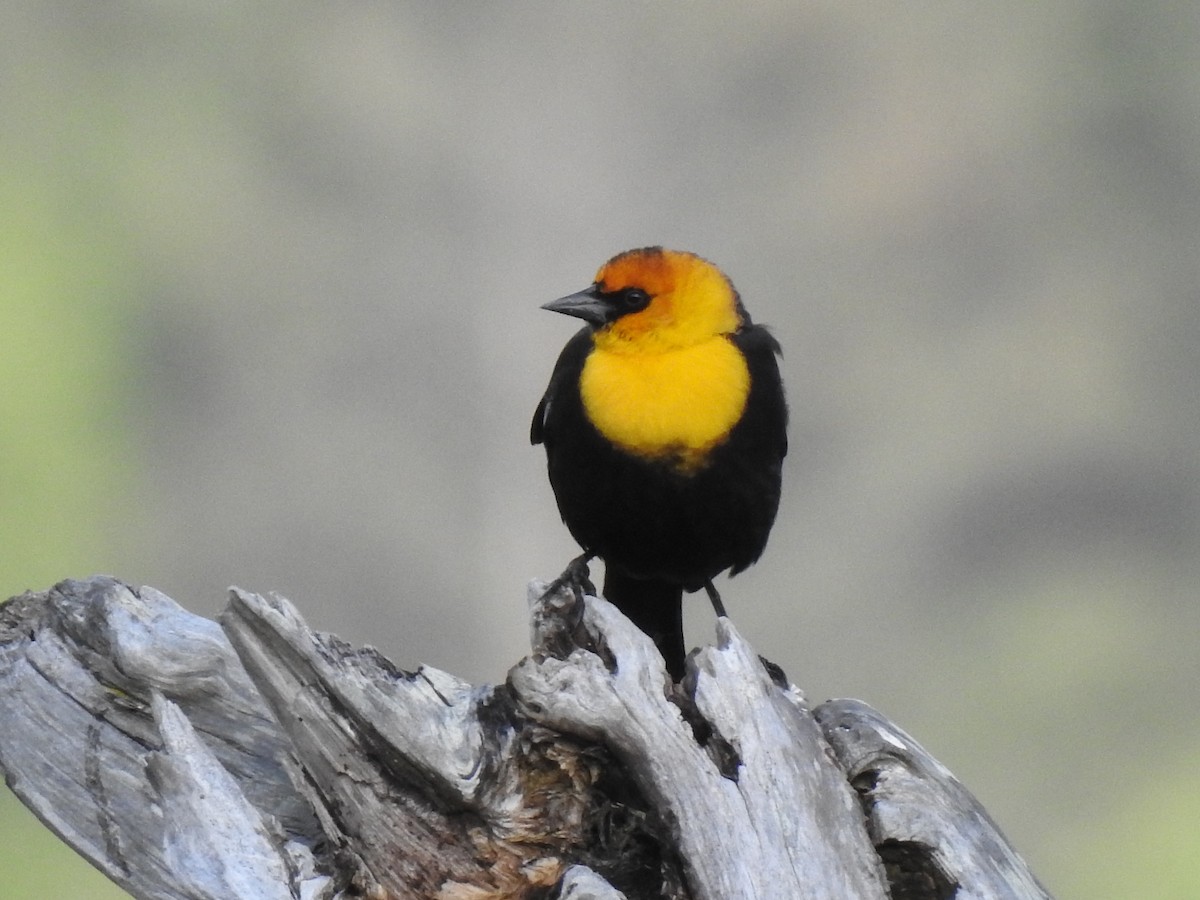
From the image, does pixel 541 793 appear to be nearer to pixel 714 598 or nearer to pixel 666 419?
pixel 666 419

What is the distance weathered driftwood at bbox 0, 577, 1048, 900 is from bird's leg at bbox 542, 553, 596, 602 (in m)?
0.05

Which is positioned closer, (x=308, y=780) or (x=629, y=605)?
(x=308, y=780)

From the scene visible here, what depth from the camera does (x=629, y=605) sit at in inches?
143

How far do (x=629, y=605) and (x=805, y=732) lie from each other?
121 cm

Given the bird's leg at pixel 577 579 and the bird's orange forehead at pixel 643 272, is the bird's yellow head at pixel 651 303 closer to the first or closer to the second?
the bird's orange forehead at pixel 643 272

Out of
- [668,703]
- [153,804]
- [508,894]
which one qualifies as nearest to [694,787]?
[668,703]

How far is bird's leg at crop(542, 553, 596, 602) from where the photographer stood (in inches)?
98.9

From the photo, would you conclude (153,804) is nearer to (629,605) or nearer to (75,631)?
(75,631)

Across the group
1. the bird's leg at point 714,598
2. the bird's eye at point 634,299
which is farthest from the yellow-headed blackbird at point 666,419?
the bird's leg at point 714,598

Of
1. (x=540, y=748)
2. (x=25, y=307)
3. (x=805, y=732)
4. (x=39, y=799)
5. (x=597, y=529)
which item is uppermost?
(x=25, y=307)

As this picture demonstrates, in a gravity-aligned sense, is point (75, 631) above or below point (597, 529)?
below

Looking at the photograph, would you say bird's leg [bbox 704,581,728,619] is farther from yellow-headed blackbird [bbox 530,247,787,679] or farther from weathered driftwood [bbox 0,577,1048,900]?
weathered driftwood [bbox 0,577,1048,900]

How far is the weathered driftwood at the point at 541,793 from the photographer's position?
7.48 ft

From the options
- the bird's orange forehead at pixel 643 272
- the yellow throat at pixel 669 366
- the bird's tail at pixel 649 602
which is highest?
the bird's orange forehead at pixel 643 272
